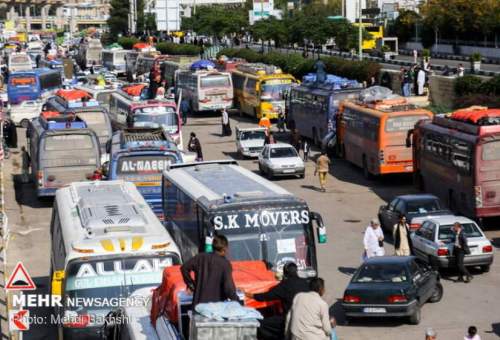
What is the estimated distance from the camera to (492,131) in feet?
105

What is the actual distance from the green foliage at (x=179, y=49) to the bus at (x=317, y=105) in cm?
5261

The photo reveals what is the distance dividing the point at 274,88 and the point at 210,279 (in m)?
46.9

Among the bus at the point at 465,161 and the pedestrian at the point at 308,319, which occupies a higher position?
the pedestrian at the point at 308,319

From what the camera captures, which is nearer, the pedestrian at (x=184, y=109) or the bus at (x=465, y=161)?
the bus at (x=465, y=161)

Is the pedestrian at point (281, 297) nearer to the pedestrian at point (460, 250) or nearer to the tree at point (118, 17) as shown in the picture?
the pedestrian at point (460, 250)

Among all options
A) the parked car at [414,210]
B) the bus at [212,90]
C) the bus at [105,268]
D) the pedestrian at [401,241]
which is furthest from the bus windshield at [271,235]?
the bus at [212,90]

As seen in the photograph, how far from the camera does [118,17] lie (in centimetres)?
16512

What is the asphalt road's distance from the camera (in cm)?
2212

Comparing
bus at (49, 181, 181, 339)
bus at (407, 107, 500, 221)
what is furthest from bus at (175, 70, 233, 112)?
bus at (49, 181, 181, 339)

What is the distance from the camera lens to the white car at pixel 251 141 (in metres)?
48.2

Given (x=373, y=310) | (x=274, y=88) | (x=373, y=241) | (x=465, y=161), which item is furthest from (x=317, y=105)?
(x=373, y=310)

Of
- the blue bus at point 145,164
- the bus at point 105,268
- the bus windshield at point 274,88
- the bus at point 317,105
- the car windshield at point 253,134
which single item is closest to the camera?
the bus at point 105,268

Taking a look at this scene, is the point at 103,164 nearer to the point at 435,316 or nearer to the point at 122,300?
the point at 435,316

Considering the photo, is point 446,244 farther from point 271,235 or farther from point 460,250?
point 271,235
